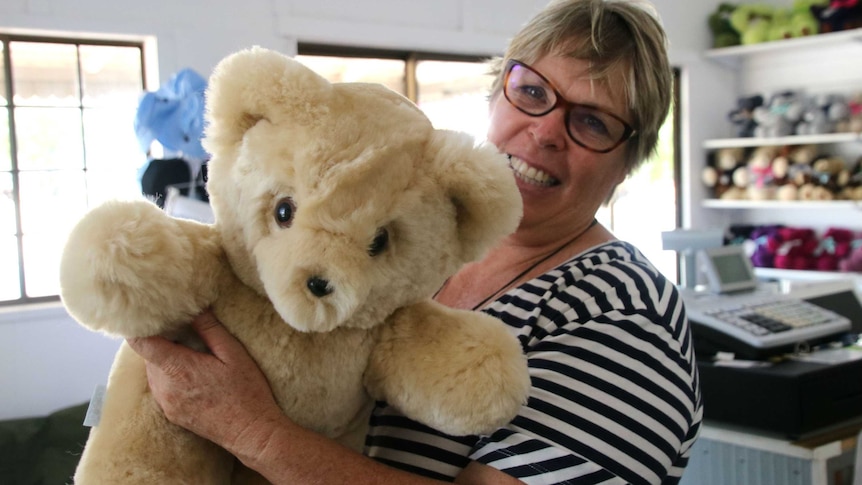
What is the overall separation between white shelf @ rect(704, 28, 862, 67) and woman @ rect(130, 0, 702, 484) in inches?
156

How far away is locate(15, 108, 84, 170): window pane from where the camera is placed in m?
3.30

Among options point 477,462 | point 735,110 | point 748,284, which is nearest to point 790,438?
point 748,284

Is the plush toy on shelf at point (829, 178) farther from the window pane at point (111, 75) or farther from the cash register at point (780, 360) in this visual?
the window pane at point (111, 75)

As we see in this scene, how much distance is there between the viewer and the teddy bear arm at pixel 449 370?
0.69 metres

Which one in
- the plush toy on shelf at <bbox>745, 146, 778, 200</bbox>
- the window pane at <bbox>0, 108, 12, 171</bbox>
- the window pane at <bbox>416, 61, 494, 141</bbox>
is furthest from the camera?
the plush toy on shelf at <bbox>745, 146, 778, 200</bbox>

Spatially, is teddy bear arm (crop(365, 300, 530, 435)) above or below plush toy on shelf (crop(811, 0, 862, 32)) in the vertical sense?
below

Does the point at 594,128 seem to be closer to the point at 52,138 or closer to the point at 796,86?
the point at 52,138

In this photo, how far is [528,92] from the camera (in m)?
1.16

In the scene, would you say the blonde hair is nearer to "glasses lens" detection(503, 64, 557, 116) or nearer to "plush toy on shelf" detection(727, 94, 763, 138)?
"glasses lens" detection(503, 64, 557, 116)

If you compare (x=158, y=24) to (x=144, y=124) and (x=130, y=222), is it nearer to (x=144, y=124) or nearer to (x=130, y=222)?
(x=144, y=124)

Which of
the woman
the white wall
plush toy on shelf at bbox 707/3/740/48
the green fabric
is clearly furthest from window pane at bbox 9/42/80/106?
plush toy on shelf at bbox 707/3/740/48

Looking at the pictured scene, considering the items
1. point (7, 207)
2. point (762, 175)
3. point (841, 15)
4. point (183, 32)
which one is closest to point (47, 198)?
point (7, 207)

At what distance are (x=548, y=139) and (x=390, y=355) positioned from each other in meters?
0.53

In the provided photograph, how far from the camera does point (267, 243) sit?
616mm
